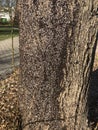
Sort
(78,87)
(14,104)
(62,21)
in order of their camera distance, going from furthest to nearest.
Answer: (14,104)
(78,87)
(62,21)

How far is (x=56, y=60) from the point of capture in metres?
3.89

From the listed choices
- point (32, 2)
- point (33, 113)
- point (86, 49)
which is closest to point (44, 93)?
point (33, 113)

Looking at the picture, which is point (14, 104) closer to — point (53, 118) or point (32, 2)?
point (53, 118)

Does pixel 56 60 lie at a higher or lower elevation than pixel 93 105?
higher

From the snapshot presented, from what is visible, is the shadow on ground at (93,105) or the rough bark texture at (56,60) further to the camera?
the shadow on ground at (93,105)

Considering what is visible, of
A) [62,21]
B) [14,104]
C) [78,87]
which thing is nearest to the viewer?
[62,21]

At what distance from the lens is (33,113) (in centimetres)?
423

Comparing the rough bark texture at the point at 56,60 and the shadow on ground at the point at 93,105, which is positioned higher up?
the rough bark texture at the point at 56,60

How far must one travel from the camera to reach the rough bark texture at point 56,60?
3.71 m

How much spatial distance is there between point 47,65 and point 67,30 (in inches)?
18.4

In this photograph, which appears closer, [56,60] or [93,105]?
[56,60]

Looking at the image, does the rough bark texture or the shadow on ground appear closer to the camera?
the rough bark texture

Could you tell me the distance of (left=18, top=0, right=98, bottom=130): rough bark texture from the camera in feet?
12.2

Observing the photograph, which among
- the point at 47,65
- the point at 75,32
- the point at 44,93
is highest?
the point at 75,32
